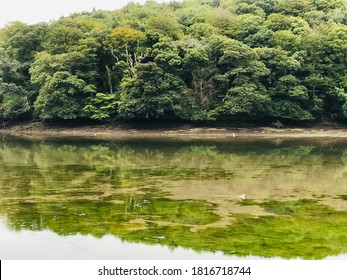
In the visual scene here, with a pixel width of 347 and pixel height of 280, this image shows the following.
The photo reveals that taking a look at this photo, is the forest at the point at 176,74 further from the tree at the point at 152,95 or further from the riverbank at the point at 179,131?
the riverbank at the point at 179,131

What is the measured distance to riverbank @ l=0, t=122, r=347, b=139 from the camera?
4391 cm

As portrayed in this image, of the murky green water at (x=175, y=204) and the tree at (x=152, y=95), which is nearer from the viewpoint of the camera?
the murky green water at (x=175, y=204)

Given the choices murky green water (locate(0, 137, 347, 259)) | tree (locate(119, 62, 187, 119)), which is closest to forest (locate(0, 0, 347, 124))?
tree (locate(119, 62, 187, 119))

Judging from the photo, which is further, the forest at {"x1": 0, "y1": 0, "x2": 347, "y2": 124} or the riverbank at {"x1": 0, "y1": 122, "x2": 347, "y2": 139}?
the forest at {"x1": 0, "y1": 0, "x2": 347, "y2": 124}

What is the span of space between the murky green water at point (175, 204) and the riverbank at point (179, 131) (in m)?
15.1

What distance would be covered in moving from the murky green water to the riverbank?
15.1 metres

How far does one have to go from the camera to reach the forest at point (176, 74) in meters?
44.9

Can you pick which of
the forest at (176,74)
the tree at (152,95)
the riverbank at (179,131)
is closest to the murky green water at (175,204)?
the riverbank at (179,131)

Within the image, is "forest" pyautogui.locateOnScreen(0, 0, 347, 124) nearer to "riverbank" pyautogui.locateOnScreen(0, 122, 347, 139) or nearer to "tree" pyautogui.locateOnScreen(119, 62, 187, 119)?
"tree" pyautogui.locateOnScreen(119, 62, 187, 119)

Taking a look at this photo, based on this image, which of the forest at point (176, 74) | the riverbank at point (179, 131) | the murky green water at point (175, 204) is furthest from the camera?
the forest at point (176, 74)

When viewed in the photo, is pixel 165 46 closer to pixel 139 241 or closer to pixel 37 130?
pixel 37 130

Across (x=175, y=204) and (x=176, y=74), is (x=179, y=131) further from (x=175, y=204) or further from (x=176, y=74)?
(x=175, y=204)

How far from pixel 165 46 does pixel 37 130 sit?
14733 mm

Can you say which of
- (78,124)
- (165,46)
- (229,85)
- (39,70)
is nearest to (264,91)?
(229,85)
